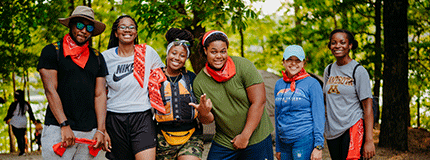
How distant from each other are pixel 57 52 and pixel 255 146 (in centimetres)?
194

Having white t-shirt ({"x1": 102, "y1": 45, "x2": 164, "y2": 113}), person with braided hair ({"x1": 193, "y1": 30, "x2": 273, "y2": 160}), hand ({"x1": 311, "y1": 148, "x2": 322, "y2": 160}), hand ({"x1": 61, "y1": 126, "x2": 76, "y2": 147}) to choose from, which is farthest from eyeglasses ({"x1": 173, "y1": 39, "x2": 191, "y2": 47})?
hand ({"x1": 311, "y1": 148, "x2": 322, "y2": 160})

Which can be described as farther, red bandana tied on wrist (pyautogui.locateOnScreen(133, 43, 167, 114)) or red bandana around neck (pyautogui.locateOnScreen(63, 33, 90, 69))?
red bandana tied on wrist (pyautogui.locateOnScreen(133, 43, 167, 114))

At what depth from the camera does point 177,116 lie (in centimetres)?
329

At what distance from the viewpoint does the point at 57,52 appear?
314 cm

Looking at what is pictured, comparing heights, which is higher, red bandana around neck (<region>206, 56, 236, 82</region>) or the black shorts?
red bandana around neck (<region>206, 56, 236, 82</region>)

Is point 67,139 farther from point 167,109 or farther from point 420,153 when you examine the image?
point 420,153

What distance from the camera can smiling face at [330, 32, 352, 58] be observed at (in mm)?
3825

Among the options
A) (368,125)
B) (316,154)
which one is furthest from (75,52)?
(368,125)

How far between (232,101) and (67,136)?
146 cm

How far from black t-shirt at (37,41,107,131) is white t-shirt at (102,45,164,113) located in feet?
0.56

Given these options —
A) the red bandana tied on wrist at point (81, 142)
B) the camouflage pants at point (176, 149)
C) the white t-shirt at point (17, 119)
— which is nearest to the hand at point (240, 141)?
the camouflage pants at point (176, 149)

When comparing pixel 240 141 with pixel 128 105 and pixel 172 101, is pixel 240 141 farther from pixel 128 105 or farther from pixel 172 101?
pixel 128 105

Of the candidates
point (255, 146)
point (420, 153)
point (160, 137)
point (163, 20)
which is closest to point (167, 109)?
point (160, 137)

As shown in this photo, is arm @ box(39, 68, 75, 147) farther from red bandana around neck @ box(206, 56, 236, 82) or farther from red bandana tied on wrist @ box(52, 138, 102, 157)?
red bandana around neck @ box(206, 56, 236, 82)
